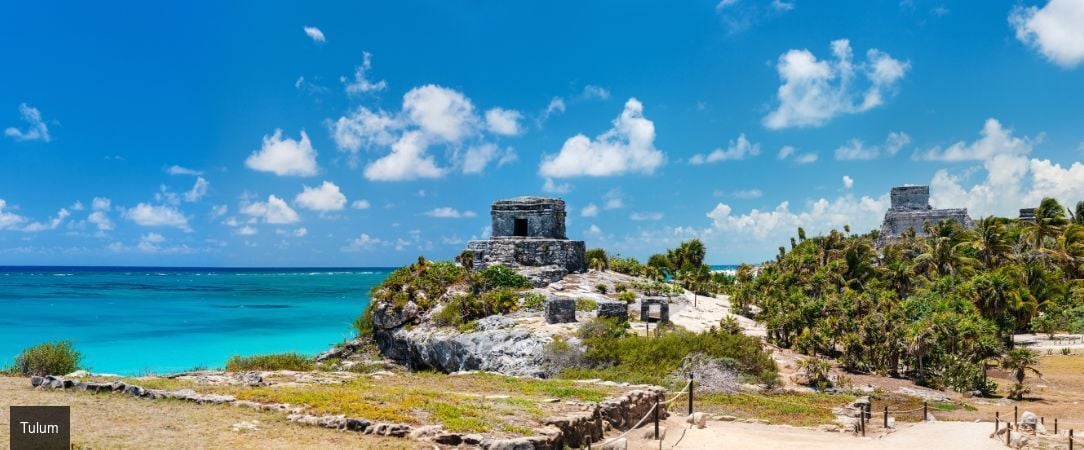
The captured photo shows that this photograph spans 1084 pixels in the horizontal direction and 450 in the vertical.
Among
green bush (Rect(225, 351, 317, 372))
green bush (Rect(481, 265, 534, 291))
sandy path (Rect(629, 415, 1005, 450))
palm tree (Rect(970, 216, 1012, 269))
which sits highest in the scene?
palm tree (Rect(970, 216, 1012, 269))

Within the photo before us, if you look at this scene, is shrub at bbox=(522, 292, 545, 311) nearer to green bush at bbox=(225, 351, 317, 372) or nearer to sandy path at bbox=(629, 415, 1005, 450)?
green bush at bbox=(225, 351, 317, 372)

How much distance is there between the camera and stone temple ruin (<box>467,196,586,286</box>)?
1320 inches

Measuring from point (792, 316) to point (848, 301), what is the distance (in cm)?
259

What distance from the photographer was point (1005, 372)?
80.4 ft

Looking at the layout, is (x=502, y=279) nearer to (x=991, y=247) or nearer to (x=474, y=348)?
(x=474, y=348)

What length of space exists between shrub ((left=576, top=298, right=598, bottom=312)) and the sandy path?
11.8m

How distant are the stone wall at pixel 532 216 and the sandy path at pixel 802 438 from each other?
20.3 m

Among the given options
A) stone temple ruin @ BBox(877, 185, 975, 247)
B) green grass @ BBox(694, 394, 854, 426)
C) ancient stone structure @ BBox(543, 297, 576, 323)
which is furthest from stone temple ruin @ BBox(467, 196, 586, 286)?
stone temple ruin @ BBox(877, 185, 975, 247)

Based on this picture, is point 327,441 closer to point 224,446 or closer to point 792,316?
point 224,446

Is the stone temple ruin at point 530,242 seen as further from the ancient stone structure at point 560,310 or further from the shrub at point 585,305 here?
the ancient stone structure at point 560,310

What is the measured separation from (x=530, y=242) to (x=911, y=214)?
3479 centimetres

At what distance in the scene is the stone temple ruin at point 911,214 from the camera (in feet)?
168

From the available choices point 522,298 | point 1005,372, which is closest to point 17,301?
point 522,298

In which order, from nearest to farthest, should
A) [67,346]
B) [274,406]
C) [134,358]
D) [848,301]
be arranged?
[274,406] → [67,346] → [848,301] → [134,358]
